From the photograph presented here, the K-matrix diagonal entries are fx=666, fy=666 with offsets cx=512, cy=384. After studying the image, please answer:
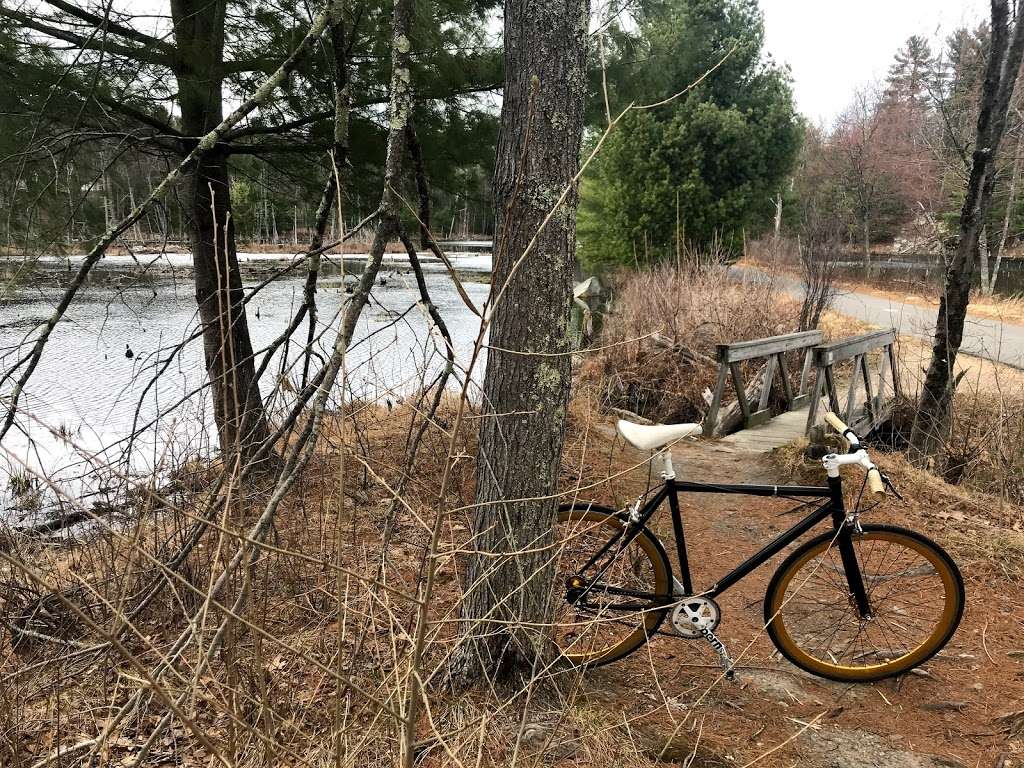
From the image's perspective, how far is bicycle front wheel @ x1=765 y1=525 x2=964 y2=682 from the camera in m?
2.71

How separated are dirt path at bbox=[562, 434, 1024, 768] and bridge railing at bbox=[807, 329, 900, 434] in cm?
231

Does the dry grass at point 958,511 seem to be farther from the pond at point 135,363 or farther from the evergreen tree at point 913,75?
the evergreen tree at point 913,75

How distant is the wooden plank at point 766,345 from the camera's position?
6160 millimetres

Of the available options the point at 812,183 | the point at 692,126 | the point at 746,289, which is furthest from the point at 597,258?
the point at 812,183

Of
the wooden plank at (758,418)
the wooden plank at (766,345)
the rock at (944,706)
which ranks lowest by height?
the rock at (944,706)

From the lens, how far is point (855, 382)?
6742 mm

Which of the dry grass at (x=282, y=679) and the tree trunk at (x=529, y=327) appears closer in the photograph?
the dry grass at (x=282, y=679)

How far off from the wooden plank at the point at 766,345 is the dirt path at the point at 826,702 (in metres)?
2.84

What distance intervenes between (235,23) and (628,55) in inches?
108

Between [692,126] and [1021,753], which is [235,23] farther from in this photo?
[692,126]

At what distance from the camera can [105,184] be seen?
4.14 metres

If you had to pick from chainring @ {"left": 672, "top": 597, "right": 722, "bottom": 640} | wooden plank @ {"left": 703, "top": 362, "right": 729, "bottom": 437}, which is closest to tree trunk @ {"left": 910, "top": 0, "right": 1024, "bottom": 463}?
wooden plank @ {"left": 703, "top": 362, "right": 729, "bottom": 437}

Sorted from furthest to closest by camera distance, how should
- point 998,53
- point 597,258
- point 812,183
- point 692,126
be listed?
point 812,183
point 597,258
point 692,126
point 998,53

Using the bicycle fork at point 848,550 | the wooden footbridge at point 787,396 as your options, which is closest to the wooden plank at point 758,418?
A: the wooden footbridge at point 787,396
